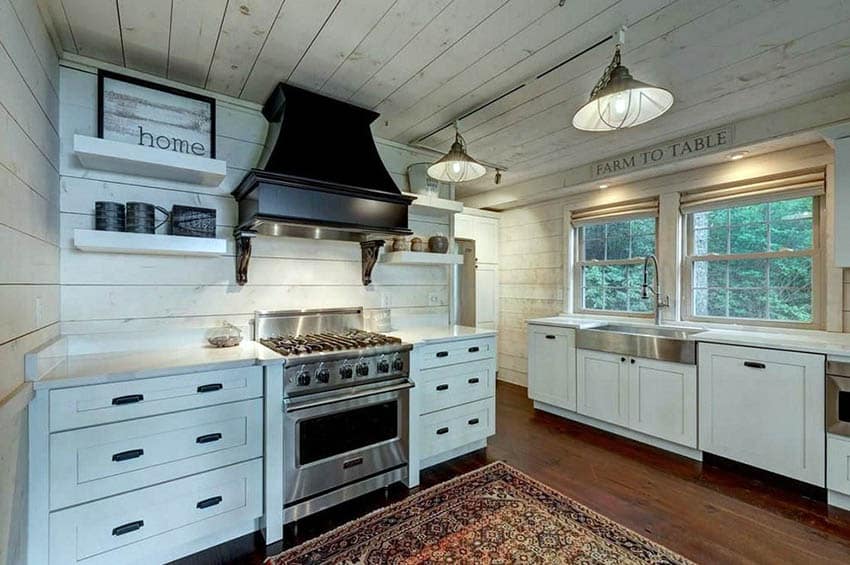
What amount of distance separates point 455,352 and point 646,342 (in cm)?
157

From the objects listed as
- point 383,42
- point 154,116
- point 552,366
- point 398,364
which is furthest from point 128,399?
point 552,366

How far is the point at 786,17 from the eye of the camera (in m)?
1.75

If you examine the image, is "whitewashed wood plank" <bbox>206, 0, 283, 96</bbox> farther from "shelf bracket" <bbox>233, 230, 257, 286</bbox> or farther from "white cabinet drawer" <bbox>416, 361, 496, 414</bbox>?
"white cabinet drawer" <bbox>416, 361, 496, 414</bbox>

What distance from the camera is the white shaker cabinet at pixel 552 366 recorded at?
3.60 metres

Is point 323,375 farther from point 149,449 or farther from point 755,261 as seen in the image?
point 755,261

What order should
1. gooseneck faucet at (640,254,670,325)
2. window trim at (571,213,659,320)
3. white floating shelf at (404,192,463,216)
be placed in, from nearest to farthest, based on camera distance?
white floating shelf at (404,192,463,216) → gooseneck faucet at (640,254,670,325) → window trim at (571,213,659,320)

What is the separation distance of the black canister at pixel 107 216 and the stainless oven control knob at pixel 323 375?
1290 mm

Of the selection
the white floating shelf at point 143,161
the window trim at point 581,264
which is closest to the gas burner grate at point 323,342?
the white floating shelf at point 143,161

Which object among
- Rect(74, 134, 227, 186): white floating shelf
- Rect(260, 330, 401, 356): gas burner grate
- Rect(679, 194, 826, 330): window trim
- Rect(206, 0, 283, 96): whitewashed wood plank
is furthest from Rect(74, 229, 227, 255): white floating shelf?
Rect(679, 194, 826, 330): window trim

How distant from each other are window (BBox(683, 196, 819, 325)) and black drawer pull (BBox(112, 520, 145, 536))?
4.16 metres

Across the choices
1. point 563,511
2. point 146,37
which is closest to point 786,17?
point 563,511

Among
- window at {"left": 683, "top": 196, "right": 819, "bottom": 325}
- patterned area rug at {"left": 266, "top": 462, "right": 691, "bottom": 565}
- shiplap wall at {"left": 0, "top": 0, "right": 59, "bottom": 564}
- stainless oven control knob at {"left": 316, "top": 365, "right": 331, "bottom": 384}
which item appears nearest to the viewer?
shiplap wall at {"left": 0, "top": 0, "right": 59, "bottom": 564}

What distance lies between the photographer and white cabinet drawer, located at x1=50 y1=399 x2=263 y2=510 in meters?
1.58

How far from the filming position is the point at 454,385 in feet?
9.13
